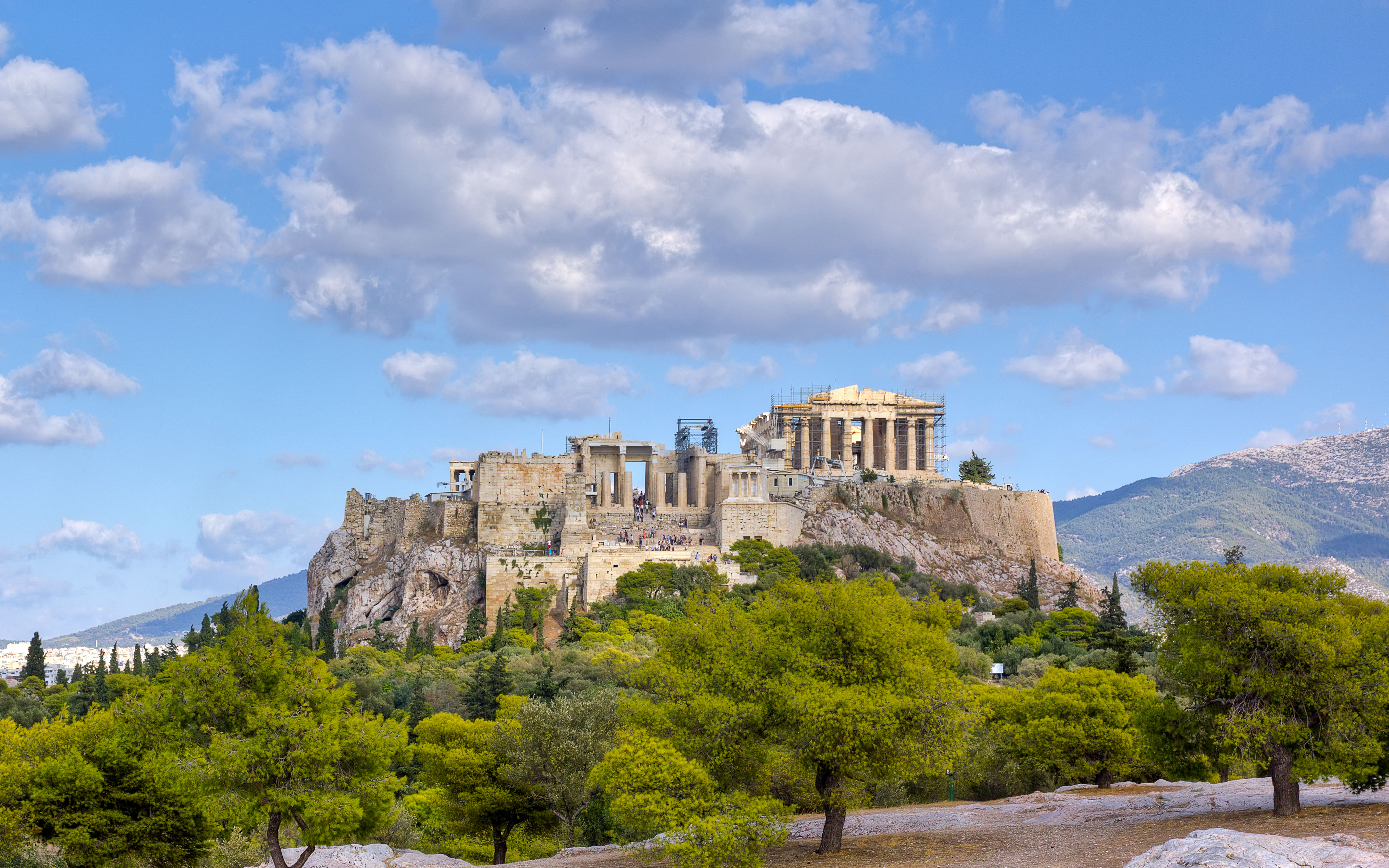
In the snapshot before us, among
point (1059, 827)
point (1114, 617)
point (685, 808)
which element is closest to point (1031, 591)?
point (1114, 617)

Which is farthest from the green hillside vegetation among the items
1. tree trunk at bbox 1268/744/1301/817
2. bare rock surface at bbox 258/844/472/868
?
bare rock surface at bbox 258/844/472/868

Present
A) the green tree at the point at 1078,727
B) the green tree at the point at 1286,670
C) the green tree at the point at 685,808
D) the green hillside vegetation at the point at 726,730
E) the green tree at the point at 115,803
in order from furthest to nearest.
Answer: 1. the green tree at the point at 1078,727
2. the green tree at the point at 115,803
3. the green tree at the point at 1286,670
4. the green hillside vegetation at the point at 726,730
5. the green tree at the point at 685,808

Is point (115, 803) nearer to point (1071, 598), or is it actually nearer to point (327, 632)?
point (327, 632)

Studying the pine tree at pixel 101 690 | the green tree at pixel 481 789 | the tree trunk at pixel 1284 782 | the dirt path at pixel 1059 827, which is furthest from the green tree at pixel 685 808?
the pine tree at pixel 101 690

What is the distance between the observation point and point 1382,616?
30750 mm

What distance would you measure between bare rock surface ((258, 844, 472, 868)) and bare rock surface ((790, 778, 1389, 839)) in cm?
937

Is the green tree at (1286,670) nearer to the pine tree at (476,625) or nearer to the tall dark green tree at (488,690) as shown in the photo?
the tall dark green tree at (488,690)

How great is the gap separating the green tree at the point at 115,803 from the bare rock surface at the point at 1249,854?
21.6 meters

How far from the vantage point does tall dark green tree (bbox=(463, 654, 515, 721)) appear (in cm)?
5091

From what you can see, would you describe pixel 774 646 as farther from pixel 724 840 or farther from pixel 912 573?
pixel 912 573

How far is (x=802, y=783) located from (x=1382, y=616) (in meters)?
15.1

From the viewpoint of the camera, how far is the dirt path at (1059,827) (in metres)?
27.0

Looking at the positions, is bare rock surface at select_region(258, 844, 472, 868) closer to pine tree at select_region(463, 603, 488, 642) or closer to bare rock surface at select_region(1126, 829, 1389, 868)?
bare rock surface at select_region(1126, 829, 1389, 868)

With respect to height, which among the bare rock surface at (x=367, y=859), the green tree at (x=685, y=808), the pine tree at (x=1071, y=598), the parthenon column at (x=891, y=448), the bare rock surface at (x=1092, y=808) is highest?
the parthenon column at (x=891, y=448)
